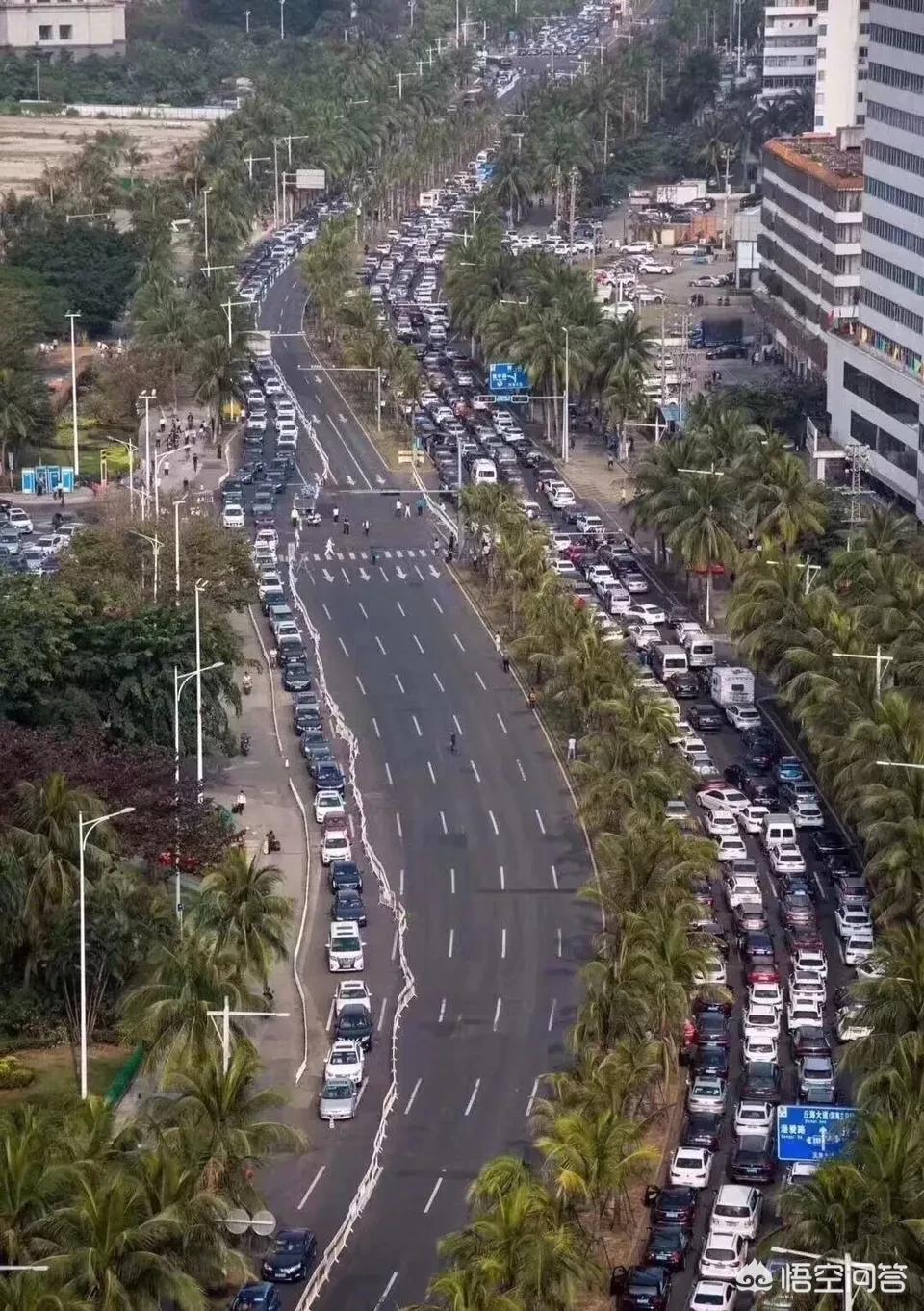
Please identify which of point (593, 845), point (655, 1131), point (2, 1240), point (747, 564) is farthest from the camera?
point (747, 564)

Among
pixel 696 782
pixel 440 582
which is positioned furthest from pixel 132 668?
pixel 440 582

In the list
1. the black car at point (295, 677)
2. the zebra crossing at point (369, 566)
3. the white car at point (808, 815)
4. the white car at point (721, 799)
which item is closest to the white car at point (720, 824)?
the white car at point (721, 799)

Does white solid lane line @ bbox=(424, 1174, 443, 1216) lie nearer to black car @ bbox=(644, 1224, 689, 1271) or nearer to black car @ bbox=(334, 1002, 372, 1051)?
black car @ bbox=(644, 1224, 689, 1271)

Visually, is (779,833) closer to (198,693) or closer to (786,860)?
(786,860)

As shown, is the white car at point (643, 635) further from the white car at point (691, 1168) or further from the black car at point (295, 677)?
the white car at point (691, 1168)

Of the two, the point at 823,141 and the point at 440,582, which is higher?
the point at 823,141

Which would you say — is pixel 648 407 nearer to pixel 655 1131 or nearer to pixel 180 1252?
pixel 655 1131

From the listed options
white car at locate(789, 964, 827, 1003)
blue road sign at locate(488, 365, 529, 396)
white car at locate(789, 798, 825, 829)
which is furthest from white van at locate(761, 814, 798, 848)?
blue road sign at locate(488, 365, 529, 396)
